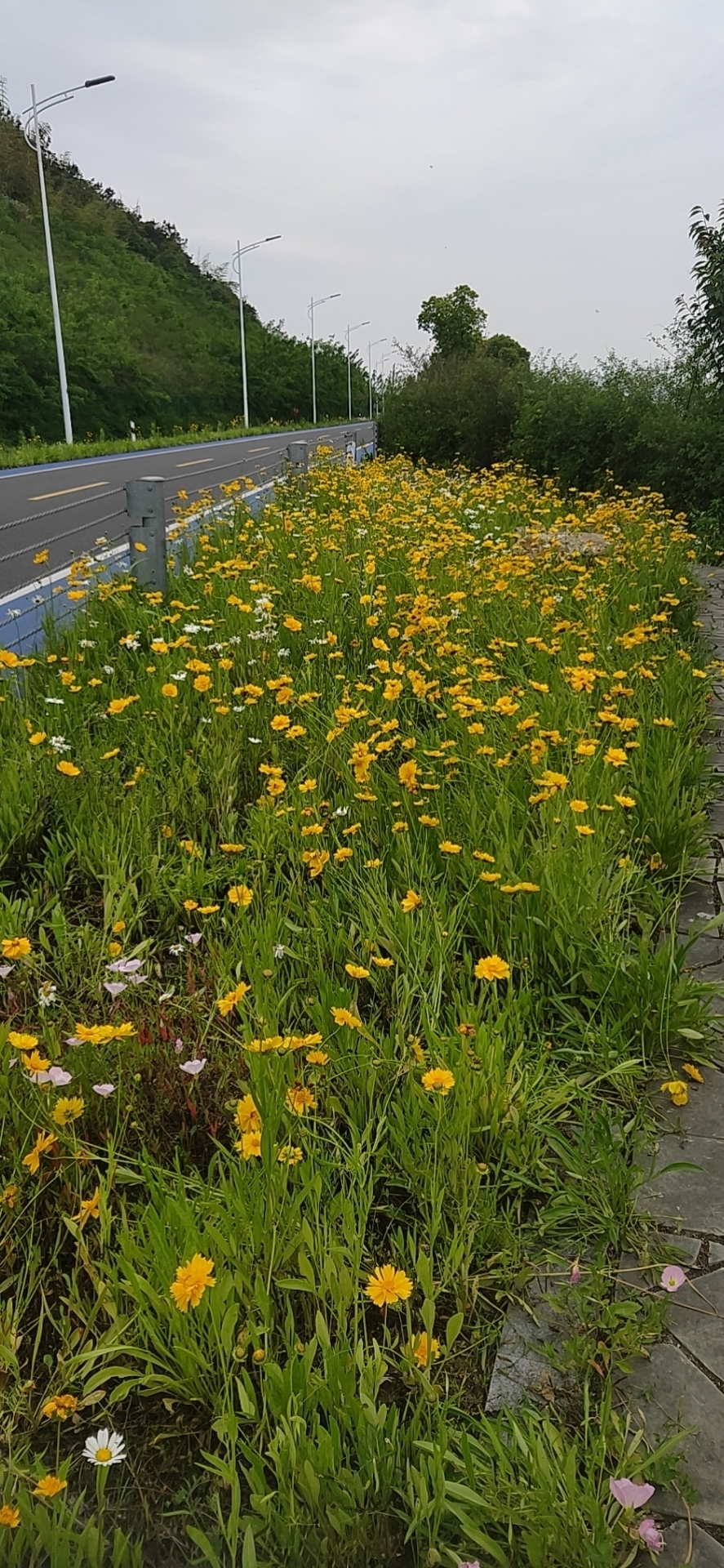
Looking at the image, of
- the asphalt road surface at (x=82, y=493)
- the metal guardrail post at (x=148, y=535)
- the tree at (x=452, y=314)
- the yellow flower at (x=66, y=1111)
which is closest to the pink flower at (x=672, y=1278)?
the yellow flower at (x=66, y=1111)

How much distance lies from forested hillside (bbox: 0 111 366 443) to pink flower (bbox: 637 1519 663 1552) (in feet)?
91.1

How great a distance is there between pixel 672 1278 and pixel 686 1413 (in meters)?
0.20

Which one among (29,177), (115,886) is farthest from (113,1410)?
(29,177)

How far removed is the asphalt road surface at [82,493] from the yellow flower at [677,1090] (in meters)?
3.08

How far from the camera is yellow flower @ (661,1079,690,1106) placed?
200 cm

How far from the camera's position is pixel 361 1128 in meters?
1.99

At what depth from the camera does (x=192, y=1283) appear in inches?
55.5

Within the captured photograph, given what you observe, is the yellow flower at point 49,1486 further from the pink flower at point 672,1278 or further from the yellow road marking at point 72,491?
the yellow road marking at point 72,491

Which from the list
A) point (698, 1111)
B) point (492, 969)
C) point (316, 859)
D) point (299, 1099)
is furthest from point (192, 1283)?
point (316, 859)

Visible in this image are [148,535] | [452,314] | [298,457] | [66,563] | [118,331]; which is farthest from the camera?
[452,314]

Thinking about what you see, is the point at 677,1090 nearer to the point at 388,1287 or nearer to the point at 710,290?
the point at 388,1287

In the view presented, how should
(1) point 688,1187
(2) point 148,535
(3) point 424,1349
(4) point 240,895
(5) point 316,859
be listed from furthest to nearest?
(2) point 148,535
(5) point 316,859
(4) point 240,895
(1) point 688,1187
(3) point 424,1349

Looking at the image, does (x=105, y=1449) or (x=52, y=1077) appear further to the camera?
(x=52, y=1077)

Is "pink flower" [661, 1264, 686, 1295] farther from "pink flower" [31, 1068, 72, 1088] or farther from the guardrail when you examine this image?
the guardrail
